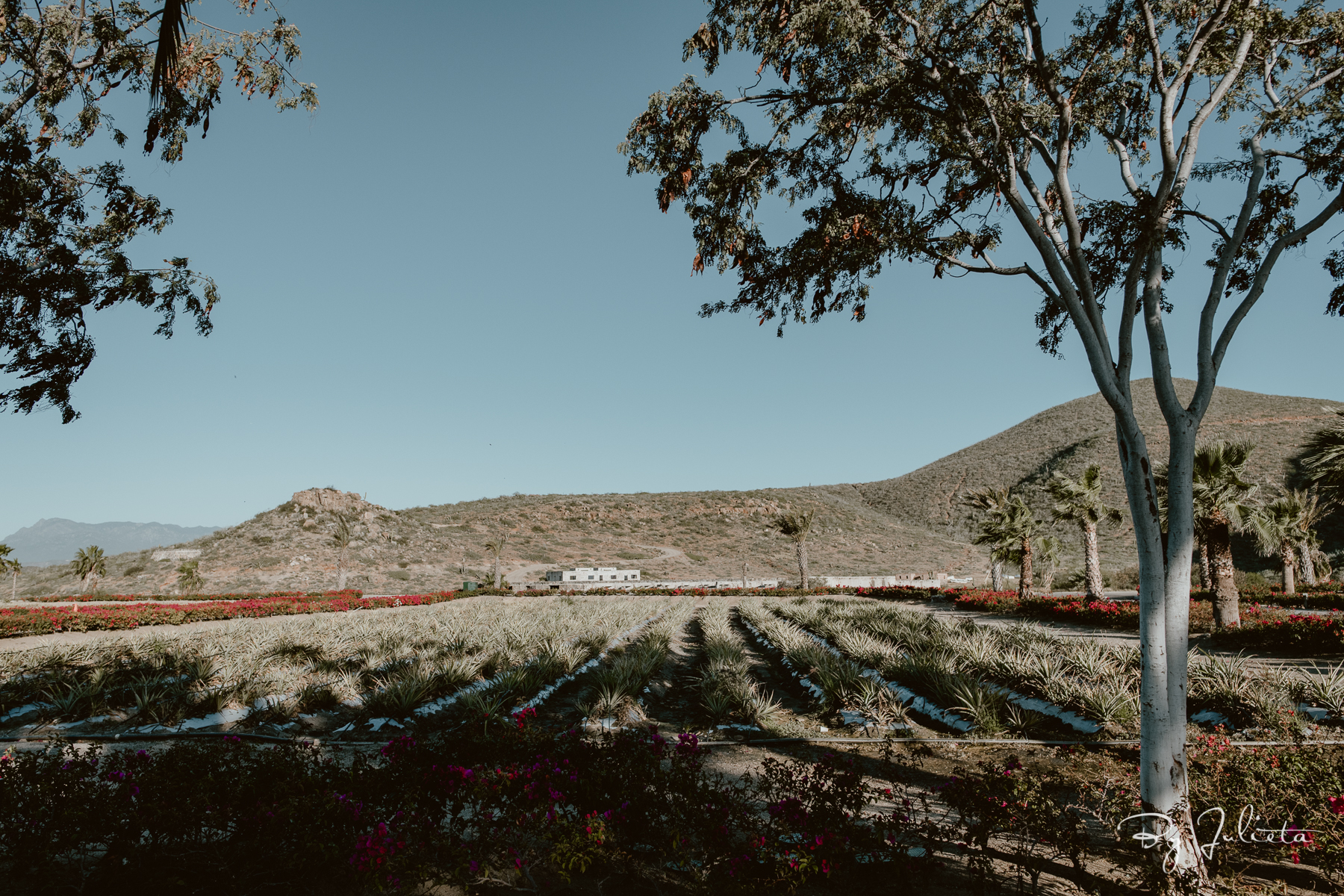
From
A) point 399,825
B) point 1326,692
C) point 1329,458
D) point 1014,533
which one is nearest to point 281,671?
point 399,825

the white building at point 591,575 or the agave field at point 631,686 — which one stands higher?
the agave field at point 631,686

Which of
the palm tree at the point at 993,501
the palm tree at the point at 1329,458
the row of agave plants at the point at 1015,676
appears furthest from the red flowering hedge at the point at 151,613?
the palm tree at the point at 1329,458

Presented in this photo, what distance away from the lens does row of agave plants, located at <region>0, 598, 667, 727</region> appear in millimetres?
7629

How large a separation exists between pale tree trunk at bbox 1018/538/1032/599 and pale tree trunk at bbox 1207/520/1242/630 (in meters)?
9.02

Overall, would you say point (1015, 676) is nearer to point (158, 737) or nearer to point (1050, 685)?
point (1050, 685)

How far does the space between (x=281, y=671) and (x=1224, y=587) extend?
65.3 ft

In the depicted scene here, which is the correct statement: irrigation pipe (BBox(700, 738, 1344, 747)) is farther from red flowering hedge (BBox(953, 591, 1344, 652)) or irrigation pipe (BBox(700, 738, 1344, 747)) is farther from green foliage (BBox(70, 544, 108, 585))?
green foliage (BBox(70, 544, 108, 585))

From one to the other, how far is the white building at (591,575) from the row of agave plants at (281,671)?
26.7 meters

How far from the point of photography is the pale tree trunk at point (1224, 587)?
13633 mm

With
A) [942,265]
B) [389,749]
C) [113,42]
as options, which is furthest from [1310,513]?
[113,42]

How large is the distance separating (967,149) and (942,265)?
3.26 feet

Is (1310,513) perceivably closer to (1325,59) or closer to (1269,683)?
(1269,683)

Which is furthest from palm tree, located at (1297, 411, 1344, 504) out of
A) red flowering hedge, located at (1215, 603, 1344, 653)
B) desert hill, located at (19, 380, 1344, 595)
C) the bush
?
desert hill, located at (19, 380, 1344, 595)

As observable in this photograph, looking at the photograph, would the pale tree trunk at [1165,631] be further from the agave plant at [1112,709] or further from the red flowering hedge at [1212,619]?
the red flowering hedge at [1212,619]
